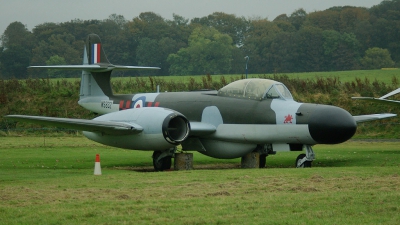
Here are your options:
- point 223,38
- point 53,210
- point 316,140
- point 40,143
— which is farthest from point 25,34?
point 53,210

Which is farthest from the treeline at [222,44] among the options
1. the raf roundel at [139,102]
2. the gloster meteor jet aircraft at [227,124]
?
the gloster meteor jet aircraft at [227,124]

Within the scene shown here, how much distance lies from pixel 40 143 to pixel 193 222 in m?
20.8

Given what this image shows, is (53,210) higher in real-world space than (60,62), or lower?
lower

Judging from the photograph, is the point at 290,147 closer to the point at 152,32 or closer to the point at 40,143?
the point at 40,143

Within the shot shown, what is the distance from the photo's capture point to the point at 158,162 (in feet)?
68.1

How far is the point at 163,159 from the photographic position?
20.7m

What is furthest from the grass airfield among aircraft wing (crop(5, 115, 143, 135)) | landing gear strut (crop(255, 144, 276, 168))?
landing gear strut (crop(255, 144, 276, 168))

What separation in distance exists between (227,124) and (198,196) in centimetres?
825

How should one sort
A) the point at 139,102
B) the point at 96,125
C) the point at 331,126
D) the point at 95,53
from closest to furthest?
the point at 331,126 < the point at 96,125 < the point at 139,102 < the point at 95,53

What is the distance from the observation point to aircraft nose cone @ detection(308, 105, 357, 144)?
61.3 feet

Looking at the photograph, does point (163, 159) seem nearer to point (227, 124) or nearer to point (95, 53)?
point (227, 124)

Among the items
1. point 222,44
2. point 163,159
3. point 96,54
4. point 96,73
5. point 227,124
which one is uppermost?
point 222,44

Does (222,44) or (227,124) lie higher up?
(222,44)

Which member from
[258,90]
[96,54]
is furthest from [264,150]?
[96,54]
